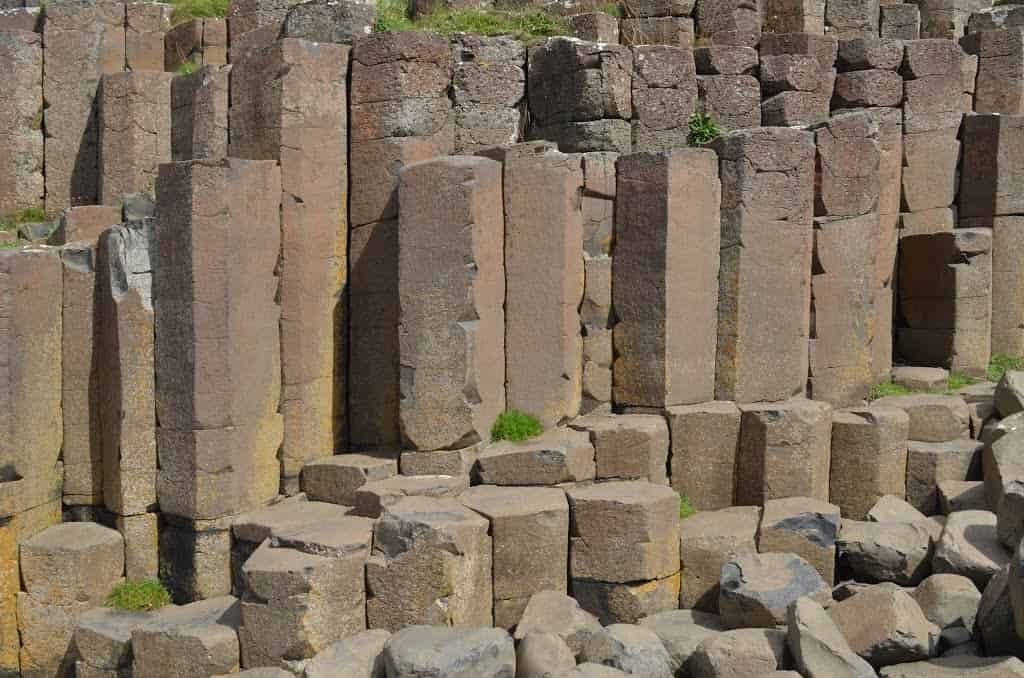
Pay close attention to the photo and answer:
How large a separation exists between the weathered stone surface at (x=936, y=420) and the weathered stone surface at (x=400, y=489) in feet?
13.3

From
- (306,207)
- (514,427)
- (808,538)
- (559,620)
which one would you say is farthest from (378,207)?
(808,538)

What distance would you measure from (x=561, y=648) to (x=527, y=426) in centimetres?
246

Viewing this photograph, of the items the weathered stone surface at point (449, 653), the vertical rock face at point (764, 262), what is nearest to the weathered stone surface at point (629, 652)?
the weathered stone surface at point (449, 653)

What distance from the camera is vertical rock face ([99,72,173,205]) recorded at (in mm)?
10906

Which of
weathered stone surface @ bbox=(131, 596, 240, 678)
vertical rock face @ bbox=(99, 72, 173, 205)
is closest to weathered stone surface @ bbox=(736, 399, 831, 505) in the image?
weathered stone surface @ bbox=(131, 596, 240, 678)

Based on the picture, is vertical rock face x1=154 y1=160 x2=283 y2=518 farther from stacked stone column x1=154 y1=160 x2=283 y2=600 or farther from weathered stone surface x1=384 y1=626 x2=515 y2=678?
weathered stone surface x1=384 y1=626 x2=515 y2=678

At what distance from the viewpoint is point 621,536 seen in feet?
27.3

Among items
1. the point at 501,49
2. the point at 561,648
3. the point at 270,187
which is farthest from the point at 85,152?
the point at 561,648

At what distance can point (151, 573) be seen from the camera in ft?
29.7

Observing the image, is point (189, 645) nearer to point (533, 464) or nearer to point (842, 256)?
point (533, 464)

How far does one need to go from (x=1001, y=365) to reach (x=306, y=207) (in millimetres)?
7321

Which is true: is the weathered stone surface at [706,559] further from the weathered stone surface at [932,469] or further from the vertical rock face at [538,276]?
the weathered stone surface at [932,469]

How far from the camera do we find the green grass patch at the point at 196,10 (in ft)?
42.5

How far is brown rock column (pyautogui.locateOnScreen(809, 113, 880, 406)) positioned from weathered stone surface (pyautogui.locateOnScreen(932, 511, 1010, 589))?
2102mm
